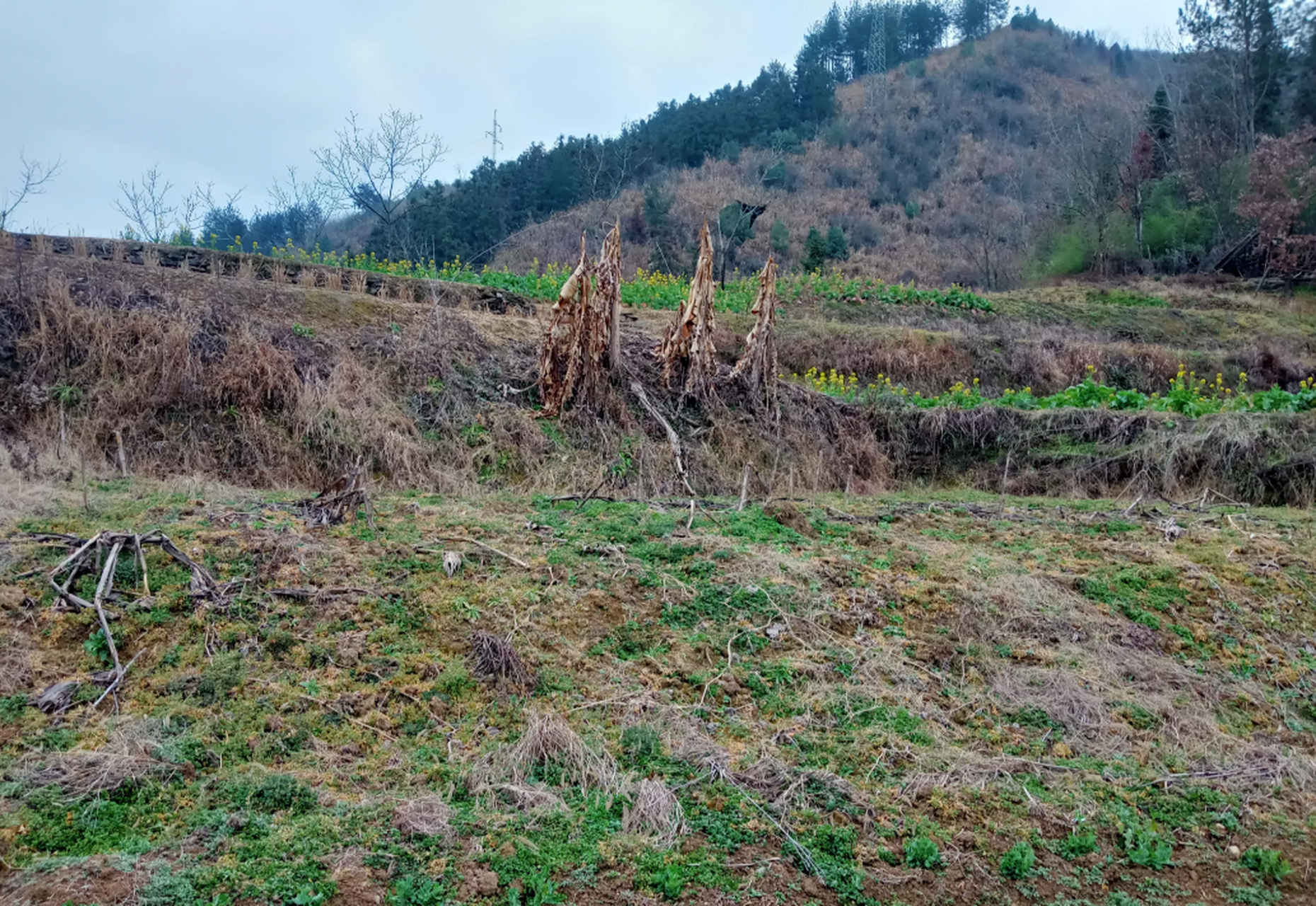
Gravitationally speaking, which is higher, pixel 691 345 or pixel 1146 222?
pixel 1146 222

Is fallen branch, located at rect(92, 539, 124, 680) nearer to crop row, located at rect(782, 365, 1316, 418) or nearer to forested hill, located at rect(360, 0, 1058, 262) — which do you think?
crop row, located at rect(782, 365, 1316, 418)

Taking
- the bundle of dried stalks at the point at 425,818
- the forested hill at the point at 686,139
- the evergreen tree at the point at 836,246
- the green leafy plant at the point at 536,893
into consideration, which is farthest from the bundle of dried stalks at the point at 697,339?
the evergreen tree at the point at 836,246

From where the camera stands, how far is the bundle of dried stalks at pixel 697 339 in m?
11.5

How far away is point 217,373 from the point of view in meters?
9.76

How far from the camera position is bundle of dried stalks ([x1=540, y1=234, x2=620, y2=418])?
10.8m

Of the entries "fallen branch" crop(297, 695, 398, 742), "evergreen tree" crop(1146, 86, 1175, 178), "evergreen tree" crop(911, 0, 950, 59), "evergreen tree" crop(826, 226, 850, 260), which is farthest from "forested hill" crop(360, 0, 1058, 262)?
"fallen branch" crop(297, 695, 398, 742)

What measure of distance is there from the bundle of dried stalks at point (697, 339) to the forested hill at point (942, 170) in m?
9.13

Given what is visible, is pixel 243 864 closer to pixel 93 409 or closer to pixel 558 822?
pixel 558 822

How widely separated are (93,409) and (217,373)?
48.0 inches

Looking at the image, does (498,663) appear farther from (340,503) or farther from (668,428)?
(668,428)

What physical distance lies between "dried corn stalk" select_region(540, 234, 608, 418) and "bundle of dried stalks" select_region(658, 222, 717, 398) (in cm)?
109

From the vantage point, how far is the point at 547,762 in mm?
3986

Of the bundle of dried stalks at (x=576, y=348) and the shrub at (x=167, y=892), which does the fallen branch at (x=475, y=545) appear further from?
the bundle of dried stalks at (x=576, y=348)

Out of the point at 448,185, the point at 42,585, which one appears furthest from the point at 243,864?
the point at 448,185
